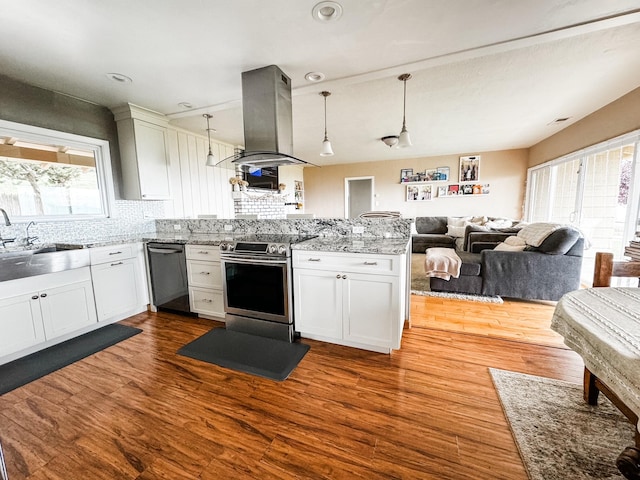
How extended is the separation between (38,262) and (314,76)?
9.52ft

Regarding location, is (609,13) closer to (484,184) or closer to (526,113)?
(526,113)

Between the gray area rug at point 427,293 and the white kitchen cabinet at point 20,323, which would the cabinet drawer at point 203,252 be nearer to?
the white kitchen cabinet at point 20,323

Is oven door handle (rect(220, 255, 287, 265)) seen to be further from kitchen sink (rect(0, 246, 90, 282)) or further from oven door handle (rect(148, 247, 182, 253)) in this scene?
kitchen sink (rect(0, 246, 90, 282))

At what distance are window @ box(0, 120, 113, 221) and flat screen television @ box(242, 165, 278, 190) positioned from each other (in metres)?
1.96

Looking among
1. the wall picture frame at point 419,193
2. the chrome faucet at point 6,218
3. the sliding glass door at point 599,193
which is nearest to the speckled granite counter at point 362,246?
the chrome faucet at point 6,218

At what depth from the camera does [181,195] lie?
3994mm

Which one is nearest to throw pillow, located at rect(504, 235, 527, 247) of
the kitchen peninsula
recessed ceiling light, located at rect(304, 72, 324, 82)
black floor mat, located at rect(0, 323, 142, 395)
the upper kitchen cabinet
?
the kitchen peninsula

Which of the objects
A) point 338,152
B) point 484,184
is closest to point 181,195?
point 338,152

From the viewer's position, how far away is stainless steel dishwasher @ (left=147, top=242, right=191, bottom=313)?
2.69 meters

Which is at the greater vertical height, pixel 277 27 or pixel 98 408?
pixel 277 27

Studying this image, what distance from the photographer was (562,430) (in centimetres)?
130

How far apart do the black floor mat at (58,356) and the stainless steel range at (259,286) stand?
106 centimetres

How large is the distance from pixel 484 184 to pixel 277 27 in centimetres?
629

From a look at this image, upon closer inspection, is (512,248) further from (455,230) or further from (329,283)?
(455,230)
